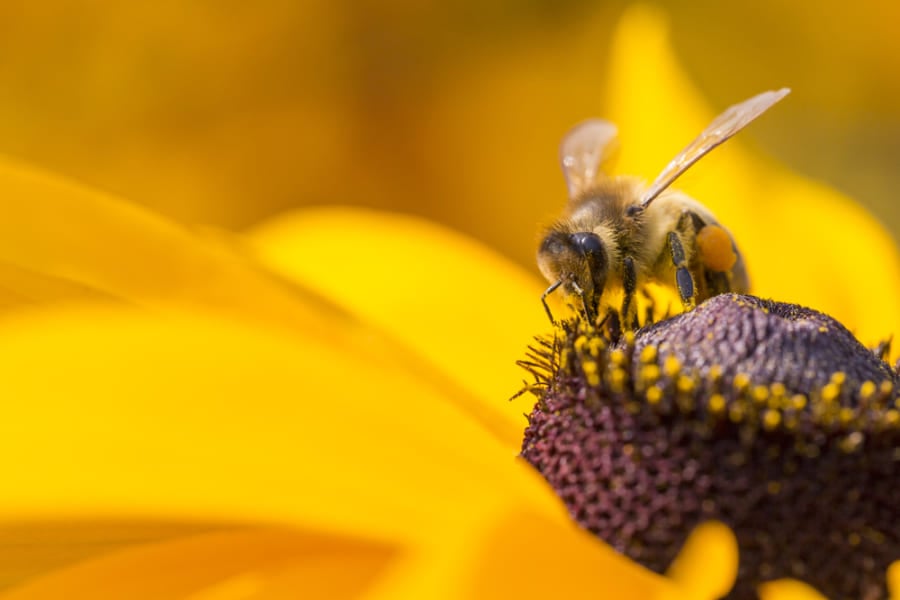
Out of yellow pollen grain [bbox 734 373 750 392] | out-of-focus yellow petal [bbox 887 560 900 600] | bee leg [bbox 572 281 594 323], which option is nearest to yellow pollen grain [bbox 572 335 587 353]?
bee leg [bbox 572 281 594 323]

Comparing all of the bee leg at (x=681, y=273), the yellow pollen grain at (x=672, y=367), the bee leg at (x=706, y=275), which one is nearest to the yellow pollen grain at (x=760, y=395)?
the yellow pollen grain at (x=672, y=367)

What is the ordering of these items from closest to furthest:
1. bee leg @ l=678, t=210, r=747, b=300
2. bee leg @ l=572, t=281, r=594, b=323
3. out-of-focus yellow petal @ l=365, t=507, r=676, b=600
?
out-of-focus yellow petal @ l=365, t=507, r=676, b=600 → bee leg @ l=572, t=281, r=594, b=323 → bee leg @ l=678, t=210, r=747, b=300

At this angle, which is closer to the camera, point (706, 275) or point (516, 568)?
point (516, 568)

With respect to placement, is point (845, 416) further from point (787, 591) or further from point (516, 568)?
point (516, 568)

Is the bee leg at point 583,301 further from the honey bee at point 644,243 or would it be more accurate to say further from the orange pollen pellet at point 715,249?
the orange pollen pellet at point 715,249

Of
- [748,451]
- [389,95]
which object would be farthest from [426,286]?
[389,95]

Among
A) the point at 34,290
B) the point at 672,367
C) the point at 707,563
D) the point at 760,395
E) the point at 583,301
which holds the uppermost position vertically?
the point at 34,290

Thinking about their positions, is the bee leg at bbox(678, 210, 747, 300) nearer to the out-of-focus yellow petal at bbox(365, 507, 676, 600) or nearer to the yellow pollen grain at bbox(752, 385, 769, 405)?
the yellow pollen grain at bbox(752, 385, 769, 405)
